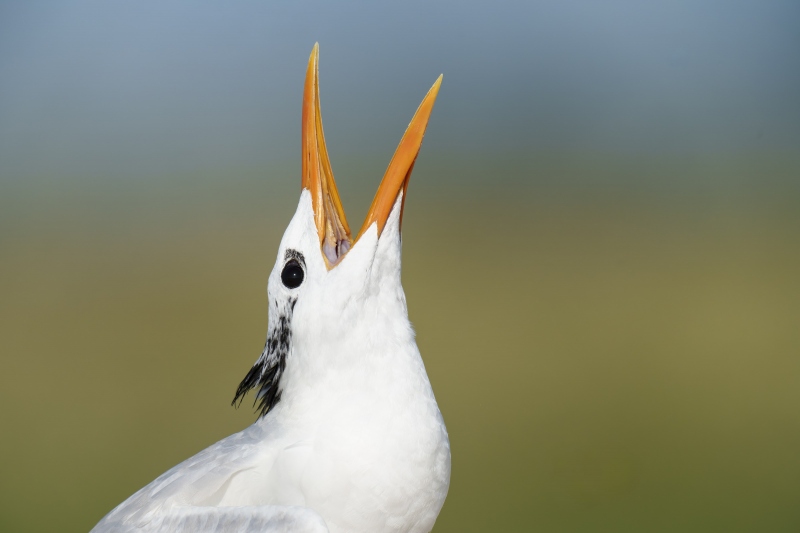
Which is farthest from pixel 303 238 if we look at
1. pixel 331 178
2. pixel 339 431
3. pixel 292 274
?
pixel 339 431

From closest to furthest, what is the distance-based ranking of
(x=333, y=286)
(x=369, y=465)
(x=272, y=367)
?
(x=369, y=465) < (x=333, y=286) < (x=272, y=367)

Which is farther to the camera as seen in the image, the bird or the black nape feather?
the black nape feather

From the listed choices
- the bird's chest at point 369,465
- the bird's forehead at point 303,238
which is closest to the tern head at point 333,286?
the bird's forehead at point 303,238

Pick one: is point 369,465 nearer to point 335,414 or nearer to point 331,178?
point 335,414

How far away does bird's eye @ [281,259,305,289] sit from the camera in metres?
2.58

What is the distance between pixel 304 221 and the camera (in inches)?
104

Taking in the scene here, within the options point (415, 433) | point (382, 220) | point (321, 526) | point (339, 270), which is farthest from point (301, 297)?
point (321, 526)

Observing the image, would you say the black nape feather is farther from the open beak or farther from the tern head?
the open beak

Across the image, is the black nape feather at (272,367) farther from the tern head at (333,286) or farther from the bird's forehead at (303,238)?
the bird's forehead at (303,238)

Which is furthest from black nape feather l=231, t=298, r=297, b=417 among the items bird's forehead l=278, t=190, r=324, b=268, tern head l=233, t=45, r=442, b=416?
bird's forehead l=278, t=190, r=324, b=268

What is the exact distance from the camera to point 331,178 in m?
2.81

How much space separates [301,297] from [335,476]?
0.55 m

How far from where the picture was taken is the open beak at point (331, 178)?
261 centimetres

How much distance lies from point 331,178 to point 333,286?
48cm
